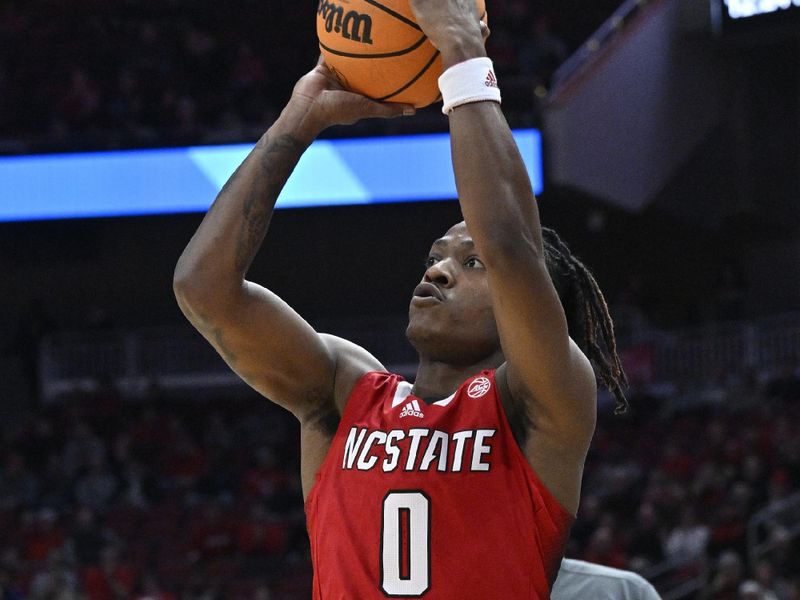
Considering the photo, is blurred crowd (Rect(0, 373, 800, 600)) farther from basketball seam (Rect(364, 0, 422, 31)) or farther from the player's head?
basketball seam (Rect(364, 0, 422, 31))

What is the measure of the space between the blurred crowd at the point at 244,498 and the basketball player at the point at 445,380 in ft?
20.2

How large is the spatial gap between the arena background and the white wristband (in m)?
7.22

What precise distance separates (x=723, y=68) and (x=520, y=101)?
10.1 feet

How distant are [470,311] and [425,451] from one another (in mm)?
325

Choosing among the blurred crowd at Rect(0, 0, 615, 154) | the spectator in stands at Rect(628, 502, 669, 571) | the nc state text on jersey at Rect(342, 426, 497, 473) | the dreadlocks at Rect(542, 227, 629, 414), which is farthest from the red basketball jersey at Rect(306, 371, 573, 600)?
the blurred crowd at Rect(0, 0, 615, 154)

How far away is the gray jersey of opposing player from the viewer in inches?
147

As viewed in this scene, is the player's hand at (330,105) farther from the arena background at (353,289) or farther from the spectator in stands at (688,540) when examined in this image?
the spectator in stands at (688,540)

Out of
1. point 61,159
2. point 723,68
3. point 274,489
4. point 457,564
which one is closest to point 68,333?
point 61,159

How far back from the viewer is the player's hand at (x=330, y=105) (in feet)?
9.16

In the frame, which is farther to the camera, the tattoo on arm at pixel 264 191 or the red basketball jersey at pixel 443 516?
the tattoo on arm at pixel 264 191

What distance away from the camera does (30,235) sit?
16719 mm

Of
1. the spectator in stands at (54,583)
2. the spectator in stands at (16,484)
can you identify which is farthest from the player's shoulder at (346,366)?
the spectator in stands at (16,484)

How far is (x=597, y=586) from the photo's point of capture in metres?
3.75

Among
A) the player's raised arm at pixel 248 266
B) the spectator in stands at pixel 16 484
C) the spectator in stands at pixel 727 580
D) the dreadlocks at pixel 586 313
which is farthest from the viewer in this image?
the spectator in stands at pixel 16 484
